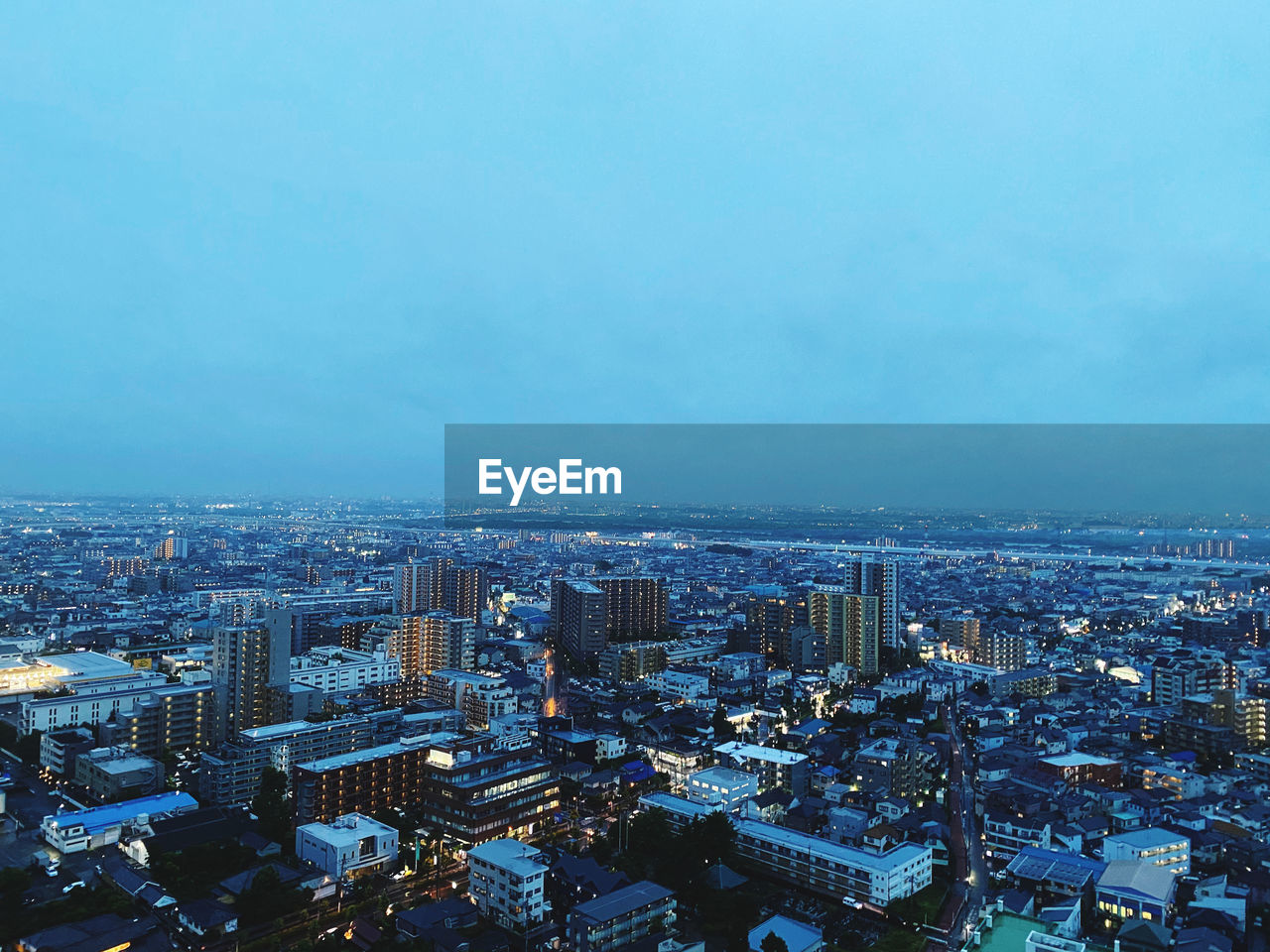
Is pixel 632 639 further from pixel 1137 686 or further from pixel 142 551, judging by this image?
pixel 142 551

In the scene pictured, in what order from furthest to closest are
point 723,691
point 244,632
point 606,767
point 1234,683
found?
point 723,691, point 1234,683, point 244,632, point 606,767

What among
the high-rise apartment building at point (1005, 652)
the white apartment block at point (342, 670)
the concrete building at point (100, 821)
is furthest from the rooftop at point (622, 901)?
the high-rise apartment building at point (1005, 652)


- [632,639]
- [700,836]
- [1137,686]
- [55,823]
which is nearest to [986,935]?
[700,836]

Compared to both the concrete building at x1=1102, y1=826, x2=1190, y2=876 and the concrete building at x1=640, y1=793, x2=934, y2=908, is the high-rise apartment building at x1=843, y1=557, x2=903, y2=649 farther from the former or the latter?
the concrete building at x1=640, y1=793, x2=934, y2=908

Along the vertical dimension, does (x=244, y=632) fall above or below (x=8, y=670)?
above

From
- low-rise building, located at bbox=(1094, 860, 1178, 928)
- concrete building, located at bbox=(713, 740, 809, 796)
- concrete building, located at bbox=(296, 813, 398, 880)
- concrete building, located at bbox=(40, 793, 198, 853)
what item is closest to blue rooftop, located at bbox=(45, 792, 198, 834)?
concrete building, located at bbox=(40, 793, 198, 853)

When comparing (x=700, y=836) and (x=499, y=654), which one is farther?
(x=499, y=654)

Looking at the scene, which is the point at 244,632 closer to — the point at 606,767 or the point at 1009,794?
the point at 606,767

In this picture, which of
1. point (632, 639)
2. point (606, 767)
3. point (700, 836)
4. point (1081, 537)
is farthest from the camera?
point (1081, 537)
